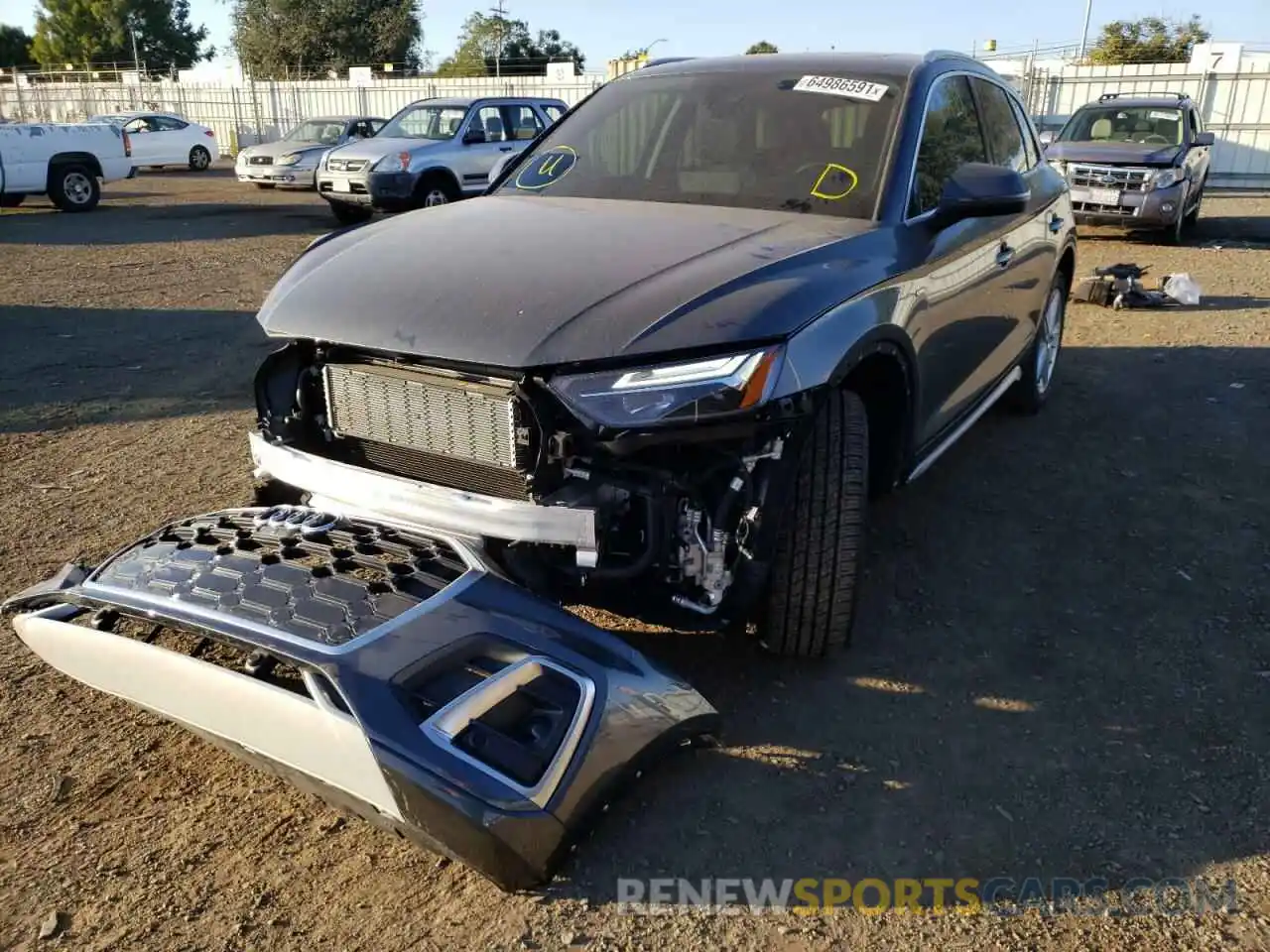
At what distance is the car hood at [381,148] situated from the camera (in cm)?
1348

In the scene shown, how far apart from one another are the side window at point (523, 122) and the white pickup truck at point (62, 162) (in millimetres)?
6884

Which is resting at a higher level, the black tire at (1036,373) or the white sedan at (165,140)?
the white sedan at (165,140)

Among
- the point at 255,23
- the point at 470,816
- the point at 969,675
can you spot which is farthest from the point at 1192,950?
the point at 255,23

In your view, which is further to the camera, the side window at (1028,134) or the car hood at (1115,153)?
the car hood at (1115,153)

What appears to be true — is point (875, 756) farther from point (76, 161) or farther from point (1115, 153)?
point (76, 161)

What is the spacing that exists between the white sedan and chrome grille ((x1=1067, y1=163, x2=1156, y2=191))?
68.5 feet

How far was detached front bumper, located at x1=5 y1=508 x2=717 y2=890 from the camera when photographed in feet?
6.55

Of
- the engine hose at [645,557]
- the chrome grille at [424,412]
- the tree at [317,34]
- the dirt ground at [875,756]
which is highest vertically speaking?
the tree at [317,34]

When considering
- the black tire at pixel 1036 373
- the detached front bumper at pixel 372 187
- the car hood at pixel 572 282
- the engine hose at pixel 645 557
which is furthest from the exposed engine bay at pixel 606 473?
the detached front bumper at pixel 372 187

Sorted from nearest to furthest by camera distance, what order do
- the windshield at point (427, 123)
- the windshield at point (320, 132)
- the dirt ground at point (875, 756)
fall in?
the dirt ground at point (875, 756) → the windshield at point (427, 123) → the windshield at point (320, 132)

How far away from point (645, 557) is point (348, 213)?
13.9 m

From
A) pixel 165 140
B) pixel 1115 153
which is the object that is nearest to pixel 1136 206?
pixel 1115 153

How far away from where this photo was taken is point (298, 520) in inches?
102

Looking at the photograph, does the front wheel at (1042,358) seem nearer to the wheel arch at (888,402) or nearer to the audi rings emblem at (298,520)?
the wheel arch at (888,402)
